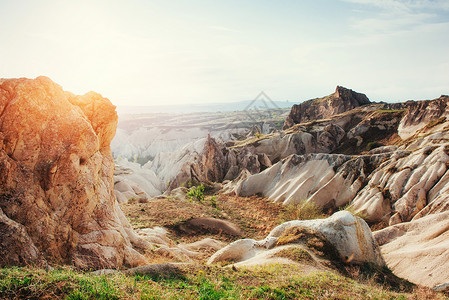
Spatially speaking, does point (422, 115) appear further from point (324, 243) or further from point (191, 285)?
point (191, 285)

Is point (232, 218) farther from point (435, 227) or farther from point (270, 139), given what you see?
point (270, 139)

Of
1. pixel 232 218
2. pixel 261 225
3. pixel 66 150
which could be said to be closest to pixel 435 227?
pixel 261 225

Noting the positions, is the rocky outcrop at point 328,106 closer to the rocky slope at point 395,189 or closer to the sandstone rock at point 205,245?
the rocky slope at point 395,189

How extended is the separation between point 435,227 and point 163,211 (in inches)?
918

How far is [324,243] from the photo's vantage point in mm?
15906

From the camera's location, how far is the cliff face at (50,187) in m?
9.87

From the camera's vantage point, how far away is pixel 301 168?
41.4 metres

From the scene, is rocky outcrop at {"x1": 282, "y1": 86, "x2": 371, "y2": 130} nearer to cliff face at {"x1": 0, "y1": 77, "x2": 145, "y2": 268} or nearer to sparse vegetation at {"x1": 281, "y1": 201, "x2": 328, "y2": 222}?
sparse vegetation at {"x1": 281, "y1": 201, "x2": 328, "y2": 222}

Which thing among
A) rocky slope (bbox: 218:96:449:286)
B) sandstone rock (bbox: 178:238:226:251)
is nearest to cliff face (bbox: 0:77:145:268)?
sandstone rock (bbox: 178:238:226:251)

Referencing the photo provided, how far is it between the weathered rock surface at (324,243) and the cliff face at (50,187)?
6.23m

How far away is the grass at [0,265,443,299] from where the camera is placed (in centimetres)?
639

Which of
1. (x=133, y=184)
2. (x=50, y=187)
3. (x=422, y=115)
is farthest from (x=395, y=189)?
(x=133, y=184)

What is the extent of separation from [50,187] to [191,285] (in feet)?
22.8

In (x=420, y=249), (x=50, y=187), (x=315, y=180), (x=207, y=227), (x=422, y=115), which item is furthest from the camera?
(x=422, y=115)
